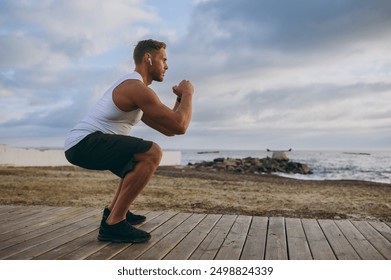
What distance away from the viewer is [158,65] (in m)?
2.95

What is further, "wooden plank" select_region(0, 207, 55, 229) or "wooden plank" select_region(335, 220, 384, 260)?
"wooden plank" select_region(0, 207, 55, 229)

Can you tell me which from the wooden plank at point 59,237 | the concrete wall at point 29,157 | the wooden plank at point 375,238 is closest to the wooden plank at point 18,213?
the wooden plank at point 59,237

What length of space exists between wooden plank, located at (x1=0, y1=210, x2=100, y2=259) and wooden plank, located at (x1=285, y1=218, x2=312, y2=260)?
1835 mm

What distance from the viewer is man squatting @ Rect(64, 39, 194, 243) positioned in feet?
8.72

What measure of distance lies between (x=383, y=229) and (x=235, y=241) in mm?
1475

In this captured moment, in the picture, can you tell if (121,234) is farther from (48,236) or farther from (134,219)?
(134,219)

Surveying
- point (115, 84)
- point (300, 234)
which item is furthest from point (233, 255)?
point (115, 84)

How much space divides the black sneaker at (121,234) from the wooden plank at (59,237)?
1.01ft

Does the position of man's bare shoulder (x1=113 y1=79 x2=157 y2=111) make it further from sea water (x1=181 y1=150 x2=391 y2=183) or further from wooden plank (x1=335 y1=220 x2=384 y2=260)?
sea water (x1=181 y1=150 x2=391 y2=183)

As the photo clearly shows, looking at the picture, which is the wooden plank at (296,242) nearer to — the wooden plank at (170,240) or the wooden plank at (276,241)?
the wooden plank at (276,241)

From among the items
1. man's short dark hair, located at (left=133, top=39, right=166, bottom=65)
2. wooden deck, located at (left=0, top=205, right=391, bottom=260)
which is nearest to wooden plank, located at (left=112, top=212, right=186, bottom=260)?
wooden deck, located at (left=0, top=205, right=391, bottom=260)

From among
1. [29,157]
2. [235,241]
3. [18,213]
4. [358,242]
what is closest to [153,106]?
[235,241]
